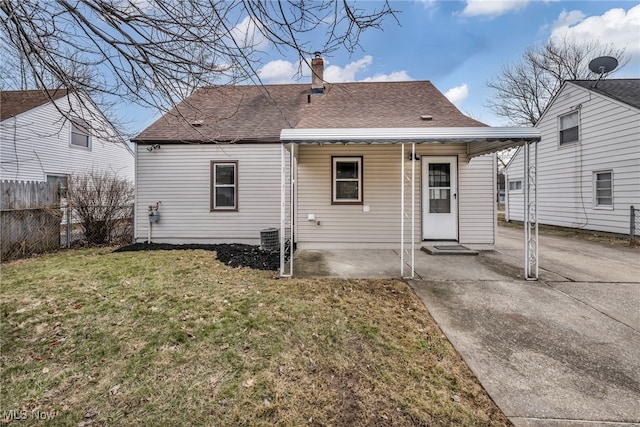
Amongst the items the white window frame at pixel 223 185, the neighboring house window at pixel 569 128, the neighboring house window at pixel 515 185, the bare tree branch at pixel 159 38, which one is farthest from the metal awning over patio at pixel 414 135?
the neighboring house window at pixel 515 185

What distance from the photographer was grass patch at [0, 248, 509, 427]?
2.20 metres

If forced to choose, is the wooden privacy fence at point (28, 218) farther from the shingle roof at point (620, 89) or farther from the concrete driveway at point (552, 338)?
the shingle roof at point (620, 89)

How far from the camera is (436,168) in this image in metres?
7.96

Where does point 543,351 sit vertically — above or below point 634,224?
below

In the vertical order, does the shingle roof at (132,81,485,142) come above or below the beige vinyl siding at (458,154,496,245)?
above

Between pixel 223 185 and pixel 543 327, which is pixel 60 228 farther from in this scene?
pixel 543 327

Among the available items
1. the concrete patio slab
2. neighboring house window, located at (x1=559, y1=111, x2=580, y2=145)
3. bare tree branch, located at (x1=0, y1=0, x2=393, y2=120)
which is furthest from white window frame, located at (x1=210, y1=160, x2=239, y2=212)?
neighboring house window, located at (x1=559, y1=111, x2=580, y2=145)

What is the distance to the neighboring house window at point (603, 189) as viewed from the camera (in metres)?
10.5

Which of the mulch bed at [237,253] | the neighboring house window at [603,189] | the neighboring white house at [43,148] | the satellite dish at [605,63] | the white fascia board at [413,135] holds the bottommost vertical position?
the mulch bed at [237,253]

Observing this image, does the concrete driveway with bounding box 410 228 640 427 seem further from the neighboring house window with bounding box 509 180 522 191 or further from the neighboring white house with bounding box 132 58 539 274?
the neighboring house window with bounding box 509 180 522 191

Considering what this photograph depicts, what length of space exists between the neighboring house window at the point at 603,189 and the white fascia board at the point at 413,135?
8.50 metres

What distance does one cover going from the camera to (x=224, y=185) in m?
8.84

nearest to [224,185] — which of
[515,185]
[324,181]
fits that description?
[324,181]

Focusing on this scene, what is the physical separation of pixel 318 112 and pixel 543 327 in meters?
7.70
